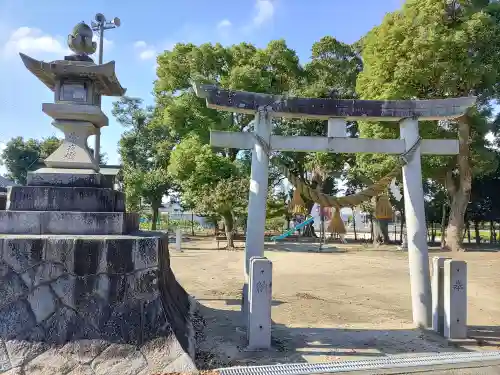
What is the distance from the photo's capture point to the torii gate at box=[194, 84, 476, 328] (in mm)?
6184

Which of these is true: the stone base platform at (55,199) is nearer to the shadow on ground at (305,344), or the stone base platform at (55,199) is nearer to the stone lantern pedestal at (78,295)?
the stone lantern pedestal at (78,295)

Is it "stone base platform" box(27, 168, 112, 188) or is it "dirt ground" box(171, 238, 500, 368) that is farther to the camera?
"stone base platform" box(27, 168, 112, 188)

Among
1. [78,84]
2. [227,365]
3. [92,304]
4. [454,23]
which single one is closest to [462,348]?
[227,365]

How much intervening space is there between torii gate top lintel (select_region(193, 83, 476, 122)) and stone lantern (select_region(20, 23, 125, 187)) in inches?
61.2

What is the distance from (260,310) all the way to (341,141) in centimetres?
304

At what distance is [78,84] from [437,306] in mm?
6307

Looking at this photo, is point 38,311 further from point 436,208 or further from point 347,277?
point 436,208

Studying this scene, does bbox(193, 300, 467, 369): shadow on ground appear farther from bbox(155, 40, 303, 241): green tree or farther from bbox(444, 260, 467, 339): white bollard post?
bbox(155, 40, 303, 241): green tree

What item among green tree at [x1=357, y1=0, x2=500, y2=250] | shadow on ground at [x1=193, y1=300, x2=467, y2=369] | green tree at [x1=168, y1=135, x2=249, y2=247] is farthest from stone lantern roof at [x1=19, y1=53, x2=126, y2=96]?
green tree at [x1=357, y1=0, x2=500, y2=250]

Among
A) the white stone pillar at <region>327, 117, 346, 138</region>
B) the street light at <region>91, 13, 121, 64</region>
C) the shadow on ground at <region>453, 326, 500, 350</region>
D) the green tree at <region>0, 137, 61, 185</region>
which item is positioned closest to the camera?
the shadow on ground at <region>453, 326, 500, 350</region>

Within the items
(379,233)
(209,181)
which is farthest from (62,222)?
(379,233)

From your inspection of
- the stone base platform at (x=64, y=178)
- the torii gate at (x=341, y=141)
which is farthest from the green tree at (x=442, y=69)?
the stone base platform at (x=64, y=178)

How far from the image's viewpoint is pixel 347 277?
12109mm

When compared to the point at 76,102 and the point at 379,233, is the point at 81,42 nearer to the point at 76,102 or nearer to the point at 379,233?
the point at 76,102
